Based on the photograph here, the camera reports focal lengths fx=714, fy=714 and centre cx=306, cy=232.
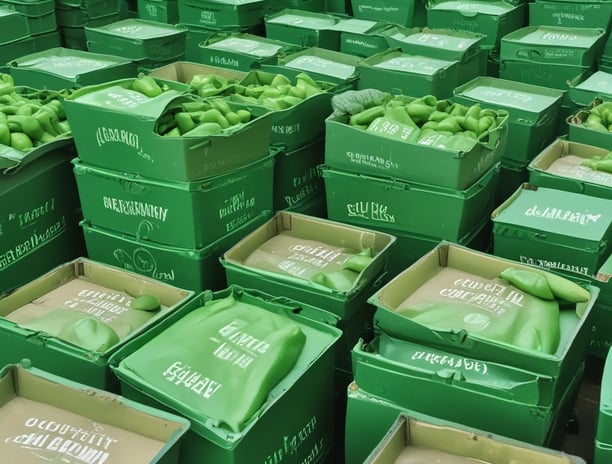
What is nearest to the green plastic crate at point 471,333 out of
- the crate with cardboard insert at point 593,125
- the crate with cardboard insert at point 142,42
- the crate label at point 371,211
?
the crate label at point 371,211

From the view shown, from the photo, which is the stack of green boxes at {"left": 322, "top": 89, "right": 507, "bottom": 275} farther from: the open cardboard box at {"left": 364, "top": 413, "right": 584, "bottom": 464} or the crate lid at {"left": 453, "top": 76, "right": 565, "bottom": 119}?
the open cardboard box at {"left": 364, "top": 413, "right": 584, "bottom": 464}

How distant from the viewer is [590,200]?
2463 millimetres

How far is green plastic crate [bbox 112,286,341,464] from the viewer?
159 centimetres

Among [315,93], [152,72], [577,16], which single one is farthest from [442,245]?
[577,16]

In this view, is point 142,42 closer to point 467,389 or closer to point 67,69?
point 67,69

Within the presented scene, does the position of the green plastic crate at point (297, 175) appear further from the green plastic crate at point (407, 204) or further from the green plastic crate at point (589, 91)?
the green plastic crate at point (589, 91)

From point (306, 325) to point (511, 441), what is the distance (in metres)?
0.67

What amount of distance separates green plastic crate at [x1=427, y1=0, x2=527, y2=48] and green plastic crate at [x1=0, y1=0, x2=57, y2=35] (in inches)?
95.5

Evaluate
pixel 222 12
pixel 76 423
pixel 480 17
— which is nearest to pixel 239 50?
pixel 222 12

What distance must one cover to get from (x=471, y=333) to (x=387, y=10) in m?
3.20

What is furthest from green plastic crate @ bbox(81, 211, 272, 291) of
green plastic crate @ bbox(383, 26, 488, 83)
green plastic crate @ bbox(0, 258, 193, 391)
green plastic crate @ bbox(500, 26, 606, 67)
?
green plastic crate @ bbox(500, 26, 606, 67)

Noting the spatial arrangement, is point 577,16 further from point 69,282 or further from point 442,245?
point 69,282

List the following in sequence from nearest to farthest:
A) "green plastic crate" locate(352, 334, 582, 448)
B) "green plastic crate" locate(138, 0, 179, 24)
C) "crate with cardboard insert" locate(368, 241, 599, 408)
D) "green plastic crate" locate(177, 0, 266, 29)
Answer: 1. "green plastic crate" locate(352, 334, 582, 448)
2. "crate with cardboard insert" locate(368, 241, 599, 408)
3. "green plastic crate" locate(177, 0, 266, 29)
4. "green plastic crate" locate(138, 0, 179, 24)

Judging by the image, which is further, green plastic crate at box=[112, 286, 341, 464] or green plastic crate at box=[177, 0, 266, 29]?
green plastic crate at box=[177, 0, 266, 29]
